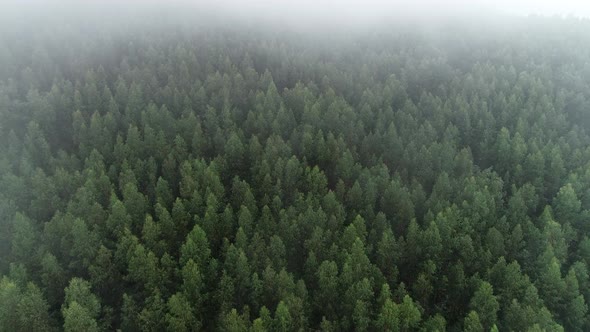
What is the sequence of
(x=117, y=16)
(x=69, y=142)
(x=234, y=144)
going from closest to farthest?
(x=234, y=144), (x=69, y=142), (x=117, y=16)

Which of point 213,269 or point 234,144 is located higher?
point 234,144

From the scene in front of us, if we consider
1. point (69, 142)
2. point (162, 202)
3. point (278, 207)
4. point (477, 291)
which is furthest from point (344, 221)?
point (69, 142)

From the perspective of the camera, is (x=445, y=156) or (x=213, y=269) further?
(x=445, y=156)

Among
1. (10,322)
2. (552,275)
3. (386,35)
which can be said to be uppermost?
(386,35)

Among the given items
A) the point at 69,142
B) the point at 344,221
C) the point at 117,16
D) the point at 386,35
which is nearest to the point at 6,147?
the point at 69,142

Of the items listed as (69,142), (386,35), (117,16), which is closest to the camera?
(69,142)

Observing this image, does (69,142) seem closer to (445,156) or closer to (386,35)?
(445,156)

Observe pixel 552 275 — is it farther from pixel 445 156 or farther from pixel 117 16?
pixel 117 16
